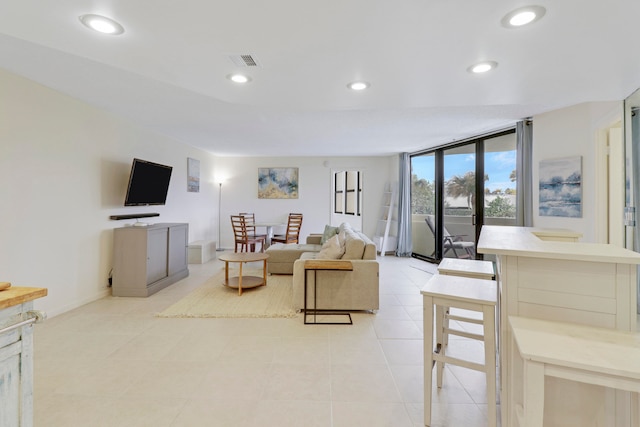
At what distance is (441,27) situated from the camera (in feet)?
5.14

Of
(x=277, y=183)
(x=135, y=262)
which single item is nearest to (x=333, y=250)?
(x=135, y=262)

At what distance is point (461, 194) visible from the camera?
17.5ft

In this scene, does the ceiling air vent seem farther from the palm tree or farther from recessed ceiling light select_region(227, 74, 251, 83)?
the palm tree

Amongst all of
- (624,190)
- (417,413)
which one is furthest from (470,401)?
(624,190)

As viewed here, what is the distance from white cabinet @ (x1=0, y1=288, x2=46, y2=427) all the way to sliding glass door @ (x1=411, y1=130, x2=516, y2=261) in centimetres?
516

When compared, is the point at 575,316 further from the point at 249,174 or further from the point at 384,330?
the point at 249,174

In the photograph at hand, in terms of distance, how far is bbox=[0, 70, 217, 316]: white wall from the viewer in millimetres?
2719

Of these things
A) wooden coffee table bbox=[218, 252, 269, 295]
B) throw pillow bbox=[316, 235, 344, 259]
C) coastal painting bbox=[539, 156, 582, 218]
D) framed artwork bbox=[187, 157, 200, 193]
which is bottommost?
wooden coffee table bbox=[218, 252, 269, 295]

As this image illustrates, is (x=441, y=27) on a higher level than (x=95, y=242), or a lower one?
higher

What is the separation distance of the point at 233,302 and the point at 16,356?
2.69 m

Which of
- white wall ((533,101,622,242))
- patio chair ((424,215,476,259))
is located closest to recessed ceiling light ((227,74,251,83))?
white wall ((533,101,622,242))

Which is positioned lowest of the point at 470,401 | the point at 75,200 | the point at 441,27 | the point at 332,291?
the point at 470,401

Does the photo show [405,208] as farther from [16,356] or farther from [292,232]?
[16,356]

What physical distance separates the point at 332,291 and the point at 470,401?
172 cm
